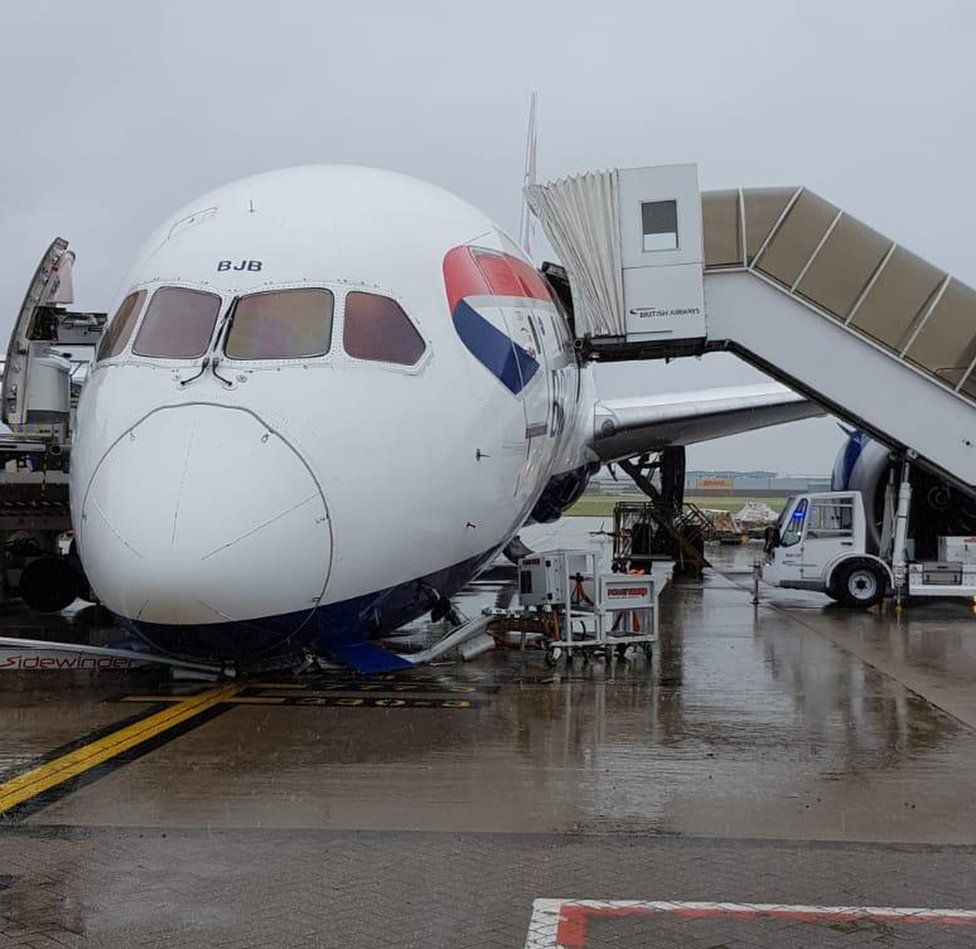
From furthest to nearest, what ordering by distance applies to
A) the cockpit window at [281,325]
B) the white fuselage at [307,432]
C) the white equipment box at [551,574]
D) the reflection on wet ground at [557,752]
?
the white equipment box at [551,574] < the cockpit window at [281,325] < the white fuselage at [307,432] < the reflection on wet ground at [557,752]

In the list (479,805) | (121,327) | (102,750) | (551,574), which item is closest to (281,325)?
(121,327)

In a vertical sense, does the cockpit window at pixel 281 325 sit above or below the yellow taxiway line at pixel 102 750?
above

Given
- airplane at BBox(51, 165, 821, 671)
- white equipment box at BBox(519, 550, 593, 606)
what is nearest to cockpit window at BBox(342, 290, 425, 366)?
airplane at BBox(51, 165, 821, 671)

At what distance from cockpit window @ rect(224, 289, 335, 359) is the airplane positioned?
0.02 m

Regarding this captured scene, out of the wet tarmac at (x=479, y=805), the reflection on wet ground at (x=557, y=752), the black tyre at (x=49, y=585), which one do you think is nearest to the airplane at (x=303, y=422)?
the reflection on wet ground at (x=557, y=752)

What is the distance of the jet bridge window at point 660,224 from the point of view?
14.9 m

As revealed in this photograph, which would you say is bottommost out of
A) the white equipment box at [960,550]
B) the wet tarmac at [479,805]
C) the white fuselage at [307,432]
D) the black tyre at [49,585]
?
the wet tarmac at [479,805]

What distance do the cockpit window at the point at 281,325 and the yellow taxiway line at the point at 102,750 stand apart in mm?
2774

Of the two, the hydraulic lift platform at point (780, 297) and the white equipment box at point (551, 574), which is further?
the hydraulic lift platform at point (780, 297)

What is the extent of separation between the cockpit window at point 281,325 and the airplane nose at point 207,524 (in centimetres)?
68

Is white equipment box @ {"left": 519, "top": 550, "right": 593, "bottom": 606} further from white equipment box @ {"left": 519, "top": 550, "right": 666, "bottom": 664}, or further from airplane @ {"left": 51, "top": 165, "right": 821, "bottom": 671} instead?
airplane @ {"left": 51, "top": 165, "right": 821, "bottom": 671}

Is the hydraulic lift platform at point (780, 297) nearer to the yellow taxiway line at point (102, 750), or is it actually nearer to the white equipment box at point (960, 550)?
the white equipment box at point (960, 550)

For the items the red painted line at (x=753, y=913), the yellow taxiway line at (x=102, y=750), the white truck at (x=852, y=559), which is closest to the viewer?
the red painted line at (x=753, y=913)

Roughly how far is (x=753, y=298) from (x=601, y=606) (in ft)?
16.6
